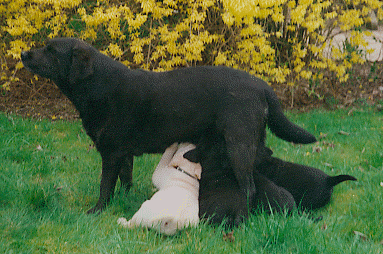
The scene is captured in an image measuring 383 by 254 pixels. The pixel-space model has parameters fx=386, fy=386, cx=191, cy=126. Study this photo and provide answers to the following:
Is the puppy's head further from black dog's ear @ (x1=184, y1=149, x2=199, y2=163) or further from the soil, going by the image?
the soil

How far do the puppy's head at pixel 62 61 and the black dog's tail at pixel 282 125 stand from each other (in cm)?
146

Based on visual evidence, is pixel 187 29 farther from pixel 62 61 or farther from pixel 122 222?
pixel 122 222

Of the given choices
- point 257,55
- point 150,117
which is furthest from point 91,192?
point 257,55

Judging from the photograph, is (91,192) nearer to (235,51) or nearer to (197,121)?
(197,121)

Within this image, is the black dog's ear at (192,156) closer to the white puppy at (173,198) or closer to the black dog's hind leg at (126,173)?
the white puppy at (173,198)

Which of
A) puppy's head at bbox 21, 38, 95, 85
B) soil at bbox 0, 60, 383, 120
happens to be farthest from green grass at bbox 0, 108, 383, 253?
soil at bbox 0, 60, 383, 120

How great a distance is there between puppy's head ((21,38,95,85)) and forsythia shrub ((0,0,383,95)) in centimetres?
99

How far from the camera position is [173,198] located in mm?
2732

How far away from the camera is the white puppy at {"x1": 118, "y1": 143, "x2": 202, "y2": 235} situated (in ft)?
8.44

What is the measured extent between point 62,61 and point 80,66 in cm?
17

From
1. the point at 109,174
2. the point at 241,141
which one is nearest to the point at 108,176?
the point at 109,174

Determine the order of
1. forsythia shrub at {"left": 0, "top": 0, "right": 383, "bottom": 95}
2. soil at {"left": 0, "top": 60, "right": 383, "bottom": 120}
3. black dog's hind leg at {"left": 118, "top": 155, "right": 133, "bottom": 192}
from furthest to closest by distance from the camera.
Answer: soil at {"left": 0, "top": 60, "right": 383, "bottom": 120} → forsythia shrub at {"left": 0, "top": 0, "right": 383, "bottom": 95} → black dog's hind leg at {"left": 118, "top": 155, "right": 133, "bottom": 192}

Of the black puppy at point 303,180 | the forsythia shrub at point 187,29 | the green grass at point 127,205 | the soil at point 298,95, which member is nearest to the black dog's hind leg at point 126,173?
the green grass at point 127,205

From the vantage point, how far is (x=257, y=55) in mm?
4984
